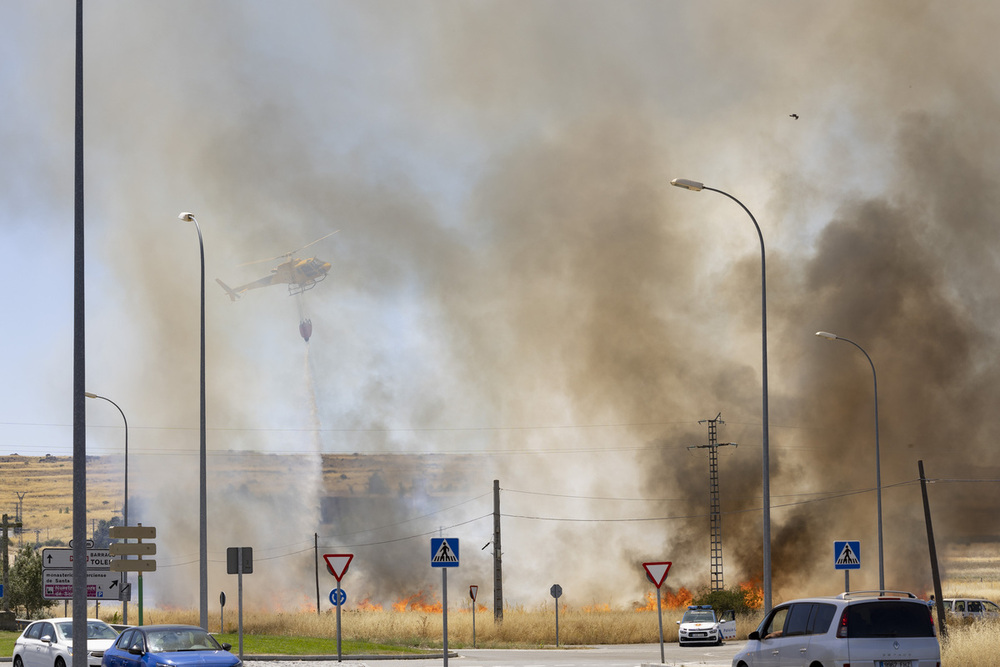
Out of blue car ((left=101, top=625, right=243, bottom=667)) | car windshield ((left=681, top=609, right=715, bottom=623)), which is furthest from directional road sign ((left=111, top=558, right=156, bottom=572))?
car windshield ((left=681, top=609, right=715, bottom=623))

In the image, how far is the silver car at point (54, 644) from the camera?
23828 millimetres

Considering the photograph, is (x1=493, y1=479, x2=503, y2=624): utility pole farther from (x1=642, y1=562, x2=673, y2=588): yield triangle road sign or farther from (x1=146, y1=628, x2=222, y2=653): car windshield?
(x1=146, y1=628, x2=222, y2=653): car windshield

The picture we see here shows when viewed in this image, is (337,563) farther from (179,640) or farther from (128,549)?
(179,640)

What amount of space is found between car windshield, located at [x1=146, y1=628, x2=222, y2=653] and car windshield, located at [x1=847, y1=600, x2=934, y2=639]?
11.2 meters

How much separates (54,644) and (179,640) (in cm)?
503

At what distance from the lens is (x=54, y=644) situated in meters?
24.1

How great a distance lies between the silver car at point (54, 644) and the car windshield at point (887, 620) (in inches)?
603

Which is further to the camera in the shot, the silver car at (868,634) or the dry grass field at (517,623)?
the dry grass field at (517,623)

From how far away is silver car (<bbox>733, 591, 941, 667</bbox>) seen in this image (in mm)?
16609

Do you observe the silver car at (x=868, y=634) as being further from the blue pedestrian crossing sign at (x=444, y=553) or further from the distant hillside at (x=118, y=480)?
the distant hillside at (x=118, y=480)

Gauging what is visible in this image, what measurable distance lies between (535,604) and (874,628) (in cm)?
6656

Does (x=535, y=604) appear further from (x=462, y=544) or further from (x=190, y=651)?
(x=190, y=651)

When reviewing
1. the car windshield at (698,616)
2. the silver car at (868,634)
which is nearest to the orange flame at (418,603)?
the car windshield at (698,616)

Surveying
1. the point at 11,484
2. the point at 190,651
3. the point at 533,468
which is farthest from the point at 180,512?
the point at 11,484
